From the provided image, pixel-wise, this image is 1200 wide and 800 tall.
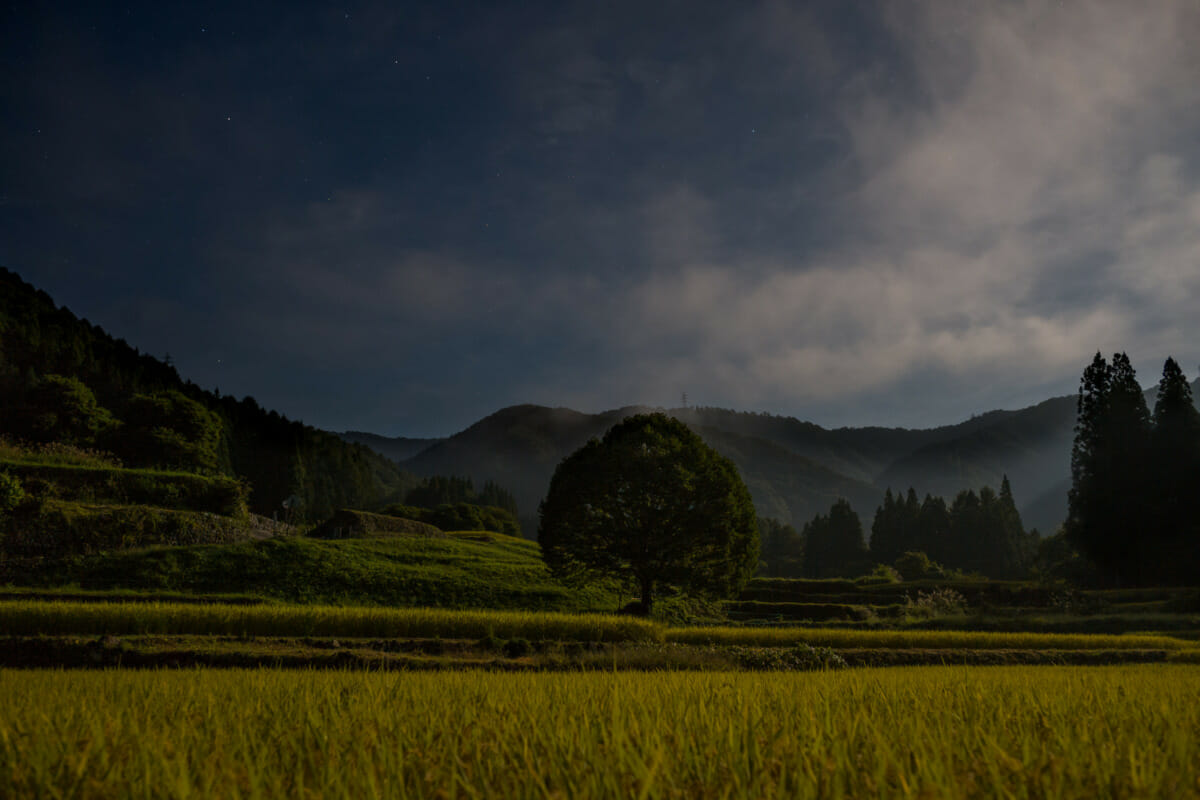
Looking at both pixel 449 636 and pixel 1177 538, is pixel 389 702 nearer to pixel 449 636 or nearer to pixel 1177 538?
pixel 449 636

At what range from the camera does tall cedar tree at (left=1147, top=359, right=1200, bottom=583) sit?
45.7 meters

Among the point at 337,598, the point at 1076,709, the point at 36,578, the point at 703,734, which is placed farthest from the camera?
the point at 337,598

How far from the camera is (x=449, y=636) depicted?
64.8 feet

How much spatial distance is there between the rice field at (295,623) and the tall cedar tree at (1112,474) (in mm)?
46105

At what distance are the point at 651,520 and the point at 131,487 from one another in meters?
29.9

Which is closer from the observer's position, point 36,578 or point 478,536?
point 36,578

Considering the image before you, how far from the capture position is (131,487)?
1374 inches

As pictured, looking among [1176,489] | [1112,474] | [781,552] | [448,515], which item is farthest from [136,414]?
[781,552]

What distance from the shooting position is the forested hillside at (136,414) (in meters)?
52.4

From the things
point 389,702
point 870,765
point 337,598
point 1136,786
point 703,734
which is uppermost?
point 1136,786

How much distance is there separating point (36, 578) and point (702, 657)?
29730 mm

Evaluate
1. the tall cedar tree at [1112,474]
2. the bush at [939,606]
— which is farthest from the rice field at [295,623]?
the tall cedar tree at [1112,474]

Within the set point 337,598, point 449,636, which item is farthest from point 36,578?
point 449,636

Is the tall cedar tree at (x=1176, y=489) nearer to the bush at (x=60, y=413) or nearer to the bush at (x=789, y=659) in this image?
the bush at (x=789, y=659)
